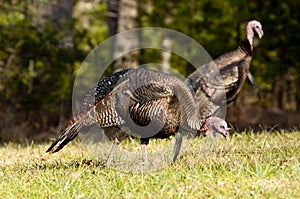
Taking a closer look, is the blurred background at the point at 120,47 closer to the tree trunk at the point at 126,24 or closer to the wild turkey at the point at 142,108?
the tree trunk at the point at 126,24

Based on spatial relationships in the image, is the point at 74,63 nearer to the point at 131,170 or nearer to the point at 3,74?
the point at 3,74

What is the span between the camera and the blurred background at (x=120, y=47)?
11555 mm

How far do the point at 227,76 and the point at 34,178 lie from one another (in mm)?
4105

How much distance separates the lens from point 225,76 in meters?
8.80

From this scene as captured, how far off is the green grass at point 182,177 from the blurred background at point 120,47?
4414mm

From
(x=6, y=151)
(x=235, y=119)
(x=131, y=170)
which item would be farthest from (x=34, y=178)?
(x=235, y=119)

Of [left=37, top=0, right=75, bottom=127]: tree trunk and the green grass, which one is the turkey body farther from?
[left=37, top=0, right=75, bottom=127]: tree trunk

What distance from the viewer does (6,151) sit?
321 inches

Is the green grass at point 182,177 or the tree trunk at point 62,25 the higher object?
the tree trunk at point 62,25

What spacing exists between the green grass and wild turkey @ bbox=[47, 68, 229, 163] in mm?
350

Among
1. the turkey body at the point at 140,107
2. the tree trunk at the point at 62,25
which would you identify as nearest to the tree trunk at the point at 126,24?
the tree trunk at the point at 62,25

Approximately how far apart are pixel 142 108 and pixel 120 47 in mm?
8049

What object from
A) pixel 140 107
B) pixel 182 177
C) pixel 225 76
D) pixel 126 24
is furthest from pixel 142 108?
pixel 126 24

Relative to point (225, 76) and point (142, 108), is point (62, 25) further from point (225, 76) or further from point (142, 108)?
point (142, 108)
